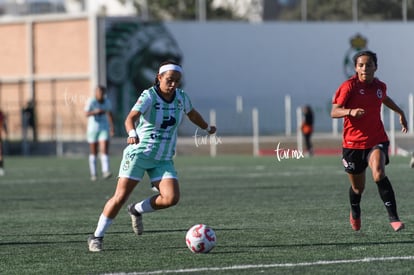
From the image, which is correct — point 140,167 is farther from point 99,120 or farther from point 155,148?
point 99,120

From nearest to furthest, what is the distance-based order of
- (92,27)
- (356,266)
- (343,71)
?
(356,266) → (92,27) → (343,71)

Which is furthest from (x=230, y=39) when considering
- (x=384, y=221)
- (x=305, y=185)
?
(x=384, y=221)

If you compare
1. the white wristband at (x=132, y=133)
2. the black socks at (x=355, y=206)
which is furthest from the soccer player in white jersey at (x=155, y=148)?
the black socks at (x=355, y=206)

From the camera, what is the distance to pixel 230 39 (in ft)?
205

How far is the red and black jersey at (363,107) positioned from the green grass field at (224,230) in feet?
3.58

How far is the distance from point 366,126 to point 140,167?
2775 millimetres

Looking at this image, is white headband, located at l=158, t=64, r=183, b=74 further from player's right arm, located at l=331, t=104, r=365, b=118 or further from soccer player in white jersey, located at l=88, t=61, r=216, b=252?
player's right arm, located at l=331, t=104, r=365, b=118

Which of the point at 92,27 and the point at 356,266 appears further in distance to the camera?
the point at 92,27

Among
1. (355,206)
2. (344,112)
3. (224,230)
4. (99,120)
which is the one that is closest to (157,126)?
(344,112)

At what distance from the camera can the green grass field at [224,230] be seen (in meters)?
10.5

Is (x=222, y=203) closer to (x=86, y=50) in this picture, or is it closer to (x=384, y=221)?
(x=384, y=221)

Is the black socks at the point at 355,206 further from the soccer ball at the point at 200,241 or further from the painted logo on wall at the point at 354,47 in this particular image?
the painted logo on wall at the point at 354,47

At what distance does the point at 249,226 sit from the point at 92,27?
4558 cm

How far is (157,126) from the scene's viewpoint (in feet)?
39.1
